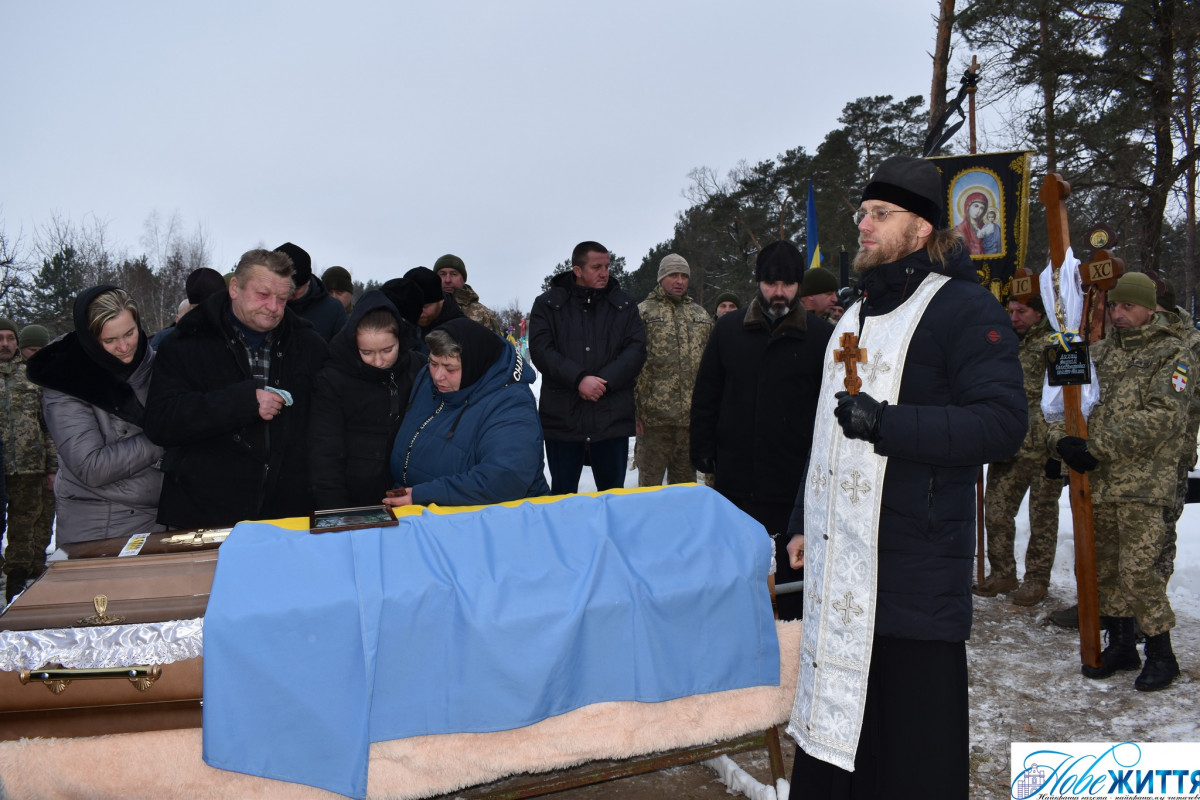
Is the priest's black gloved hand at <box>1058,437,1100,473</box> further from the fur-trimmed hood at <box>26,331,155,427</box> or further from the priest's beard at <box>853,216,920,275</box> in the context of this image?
the fur-trimmed hood at <box>26,331,155,427</box>

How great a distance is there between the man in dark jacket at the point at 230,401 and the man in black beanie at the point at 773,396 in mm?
2095

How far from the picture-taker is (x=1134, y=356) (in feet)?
14.4

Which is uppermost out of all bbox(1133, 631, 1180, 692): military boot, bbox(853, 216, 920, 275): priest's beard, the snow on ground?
bbox(853, 216, 920, 275): priest's beard

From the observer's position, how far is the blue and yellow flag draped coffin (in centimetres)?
214

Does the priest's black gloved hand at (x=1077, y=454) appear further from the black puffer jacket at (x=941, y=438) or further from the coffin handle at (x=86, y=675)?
the coffin handle at (x=86, y=675)

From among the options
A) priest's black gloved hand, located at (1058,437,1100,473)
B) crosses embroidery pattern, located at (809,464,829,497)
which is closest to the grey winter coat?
crosses embroidery pattern, located at (809,464,829,497)

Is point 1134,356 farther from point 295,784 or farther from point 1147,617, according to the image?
point 295,784

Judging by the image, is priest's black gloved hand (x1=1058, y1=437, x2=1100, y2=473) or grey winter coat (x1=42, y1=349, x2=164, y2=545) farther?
priest's black gloved hand (x1=1058, y1=437, x2=1100, y2=473)

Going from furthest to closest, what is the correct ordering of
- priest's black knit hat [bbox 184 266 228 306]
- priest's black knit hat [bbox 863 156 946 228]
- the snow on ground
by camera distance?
priest's black knit hat [bbox 184 266 228 306]
the snow on ground
priest's black knit hat [bbox 863 156 946 228]

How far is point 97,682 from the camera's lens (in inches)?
84.6

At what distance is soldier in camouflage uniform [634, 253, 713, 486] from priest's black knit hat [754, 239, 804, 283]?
6.72ft

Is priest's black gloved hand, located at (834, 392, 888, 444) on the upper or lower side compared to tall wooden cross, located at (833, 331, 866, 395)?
lower

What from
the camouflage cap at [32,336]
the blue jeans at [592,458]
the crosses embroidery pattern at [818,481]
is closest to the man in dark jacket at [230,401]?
the blue jeans at [592,458]

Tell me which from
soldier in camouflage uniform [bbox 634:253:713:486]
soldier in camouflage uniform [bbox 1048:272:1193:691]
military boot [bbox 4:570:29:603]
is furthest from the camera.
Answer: military boot [bbox 4:570:29:603]
